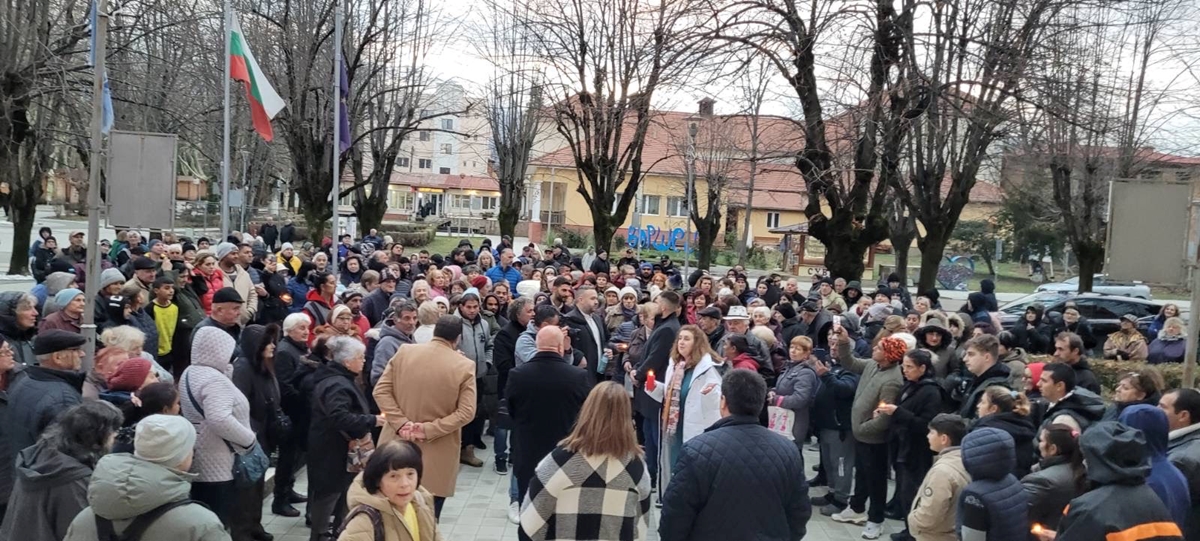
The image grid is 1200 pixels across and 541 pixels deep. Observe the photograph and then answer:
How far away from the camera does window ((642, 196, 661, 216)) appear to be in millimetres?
54938

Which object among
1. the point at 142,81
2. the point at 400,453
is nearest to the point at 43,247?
the point at 142,81

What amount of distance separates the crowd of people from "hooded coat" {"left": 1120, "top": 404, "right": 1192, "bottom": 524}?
13 millimetres

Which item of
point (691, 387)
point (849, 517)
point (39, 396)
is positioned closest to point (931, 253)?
point (849, 517)

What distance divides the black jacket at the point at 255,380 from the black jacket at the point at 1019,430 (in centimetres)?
476

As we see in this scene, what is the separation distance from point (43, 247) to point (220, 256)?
24.3 feet

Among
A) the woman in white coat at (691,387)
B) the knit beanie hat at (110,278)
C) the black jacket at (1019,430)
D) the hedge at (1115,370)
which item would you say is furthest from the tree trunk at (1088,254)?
the knit beanie hat at (110,278)

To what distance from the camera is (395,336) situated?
7.75m

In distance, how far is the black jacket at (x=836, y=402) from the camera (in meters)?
8.24

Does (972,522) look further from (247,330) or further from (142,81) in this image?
(142,81)

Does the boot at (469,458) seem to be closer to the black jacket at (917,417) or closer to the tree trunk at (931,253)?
the black jacket at (917,417)

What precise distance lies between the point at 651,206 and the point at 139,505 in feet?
171

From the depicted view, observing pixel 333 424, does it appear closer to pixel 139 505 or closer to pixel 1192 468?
pixel 139 505

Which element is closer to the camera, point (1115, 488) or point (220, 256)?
point (1115, 488)

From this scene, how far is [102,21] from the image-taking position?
682 cm
